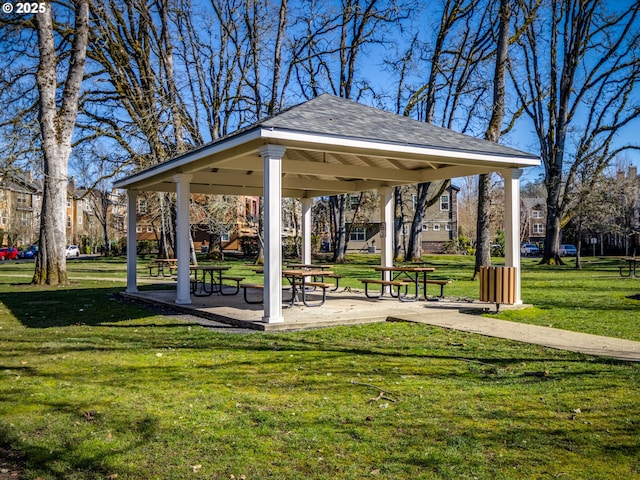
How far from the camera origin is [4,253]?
48.2 meters

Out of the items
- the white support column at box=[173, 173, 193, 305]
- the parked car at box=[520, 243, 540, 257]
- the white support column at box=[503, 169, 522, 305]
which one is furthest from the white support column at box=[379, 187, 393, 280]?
the parked car at box=[520, 243, 540, 257]

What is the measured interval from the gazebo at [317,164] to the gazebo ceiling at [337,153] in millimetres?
19

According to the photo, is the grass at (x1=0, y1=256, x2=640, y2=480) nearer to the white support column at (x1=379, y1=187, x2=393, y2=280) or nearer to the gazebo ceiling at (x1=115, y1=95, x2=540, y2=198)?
the gazebo ceiling at (x1=115, y1=95, x2=540, y2=198)

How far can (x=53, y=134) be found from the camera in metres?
18.3

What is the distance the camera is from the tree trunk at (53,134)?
1819cm

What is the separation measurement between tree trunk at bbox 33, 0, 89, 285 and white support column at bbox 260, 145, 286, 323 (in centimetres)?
1187

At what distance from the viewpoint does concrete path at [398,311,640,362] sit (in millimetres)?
7359

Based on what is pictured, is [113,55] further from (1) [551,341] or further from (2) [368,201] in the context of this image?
(2) [368,201]

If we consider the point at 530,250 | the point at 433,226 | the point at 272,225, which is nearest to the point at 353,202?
the point at 433,226

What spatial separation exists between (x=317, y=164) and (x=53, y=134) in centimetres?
1025

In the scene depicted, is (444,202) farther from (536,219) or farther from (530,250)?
(536,219)

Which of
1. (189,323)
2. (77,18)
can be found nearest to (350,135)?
(189,323)

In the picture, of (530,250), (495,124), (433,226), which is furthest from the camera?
(433,226)

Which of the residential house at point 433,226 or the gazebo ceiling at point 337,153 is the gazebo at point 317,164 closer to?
the gazebo ceiling at point 337,153
